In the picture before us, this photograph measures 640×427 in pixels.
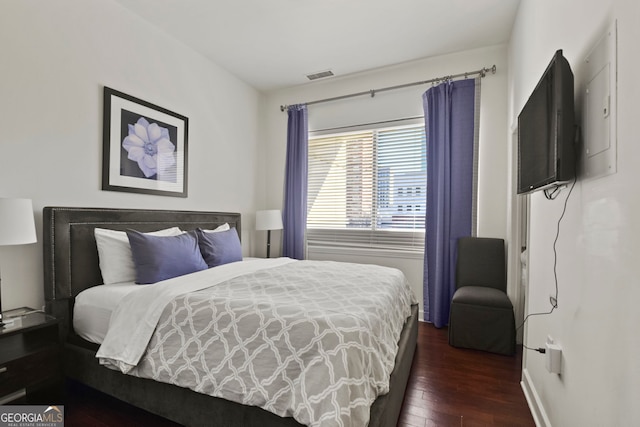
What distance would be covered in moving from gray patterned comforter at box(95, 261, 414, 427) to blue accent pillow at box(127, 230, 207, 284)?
522 millimetres

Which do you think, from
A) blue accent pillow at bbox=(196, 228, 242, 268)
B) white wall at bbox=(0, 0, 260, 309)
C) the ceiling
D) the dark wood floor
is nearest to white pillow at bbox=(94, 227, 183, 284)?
white wall at bbox=(0, 0, 260, 309)

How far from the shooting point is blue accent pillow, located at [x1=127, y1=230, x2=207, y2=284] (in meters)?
2.20

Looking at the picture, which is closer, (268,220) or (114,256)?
(114,256)

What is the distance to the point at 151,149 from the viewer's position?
2855 millimetres

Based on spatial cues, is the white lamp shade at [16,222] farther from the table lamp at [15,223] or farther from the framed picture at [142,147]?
the framed picture at [142,147]

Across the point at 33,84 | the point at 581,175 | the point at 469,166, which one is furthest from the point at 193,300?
the point at 469,166

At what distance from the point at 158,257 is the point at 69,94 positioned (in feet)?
4.49

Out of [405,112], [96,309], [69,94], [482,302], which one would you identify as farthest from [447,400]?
[69,94]

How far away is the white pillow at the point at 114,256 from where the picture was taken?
2.23 meters

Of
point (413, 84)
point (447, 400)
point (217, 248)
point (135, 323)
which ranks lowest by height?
point (447, 400)

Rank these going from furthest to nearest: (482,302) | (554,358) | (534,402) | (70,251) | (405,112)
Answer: (405,112) < (482,302) < (70,251) < (534,402) < (554,358)

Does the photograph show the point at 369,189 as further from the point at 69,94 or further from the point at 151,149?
the point at 69,94

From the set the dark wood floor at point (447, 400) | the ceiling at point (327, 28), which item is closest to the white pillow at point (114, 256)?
the dark wood floor at point (447, 400)

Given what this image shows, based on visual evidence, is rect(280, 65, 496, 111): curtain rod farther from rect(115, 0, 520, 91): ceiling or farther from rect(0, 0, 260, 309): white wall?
rect(0, 0, 260, 309): white wall
